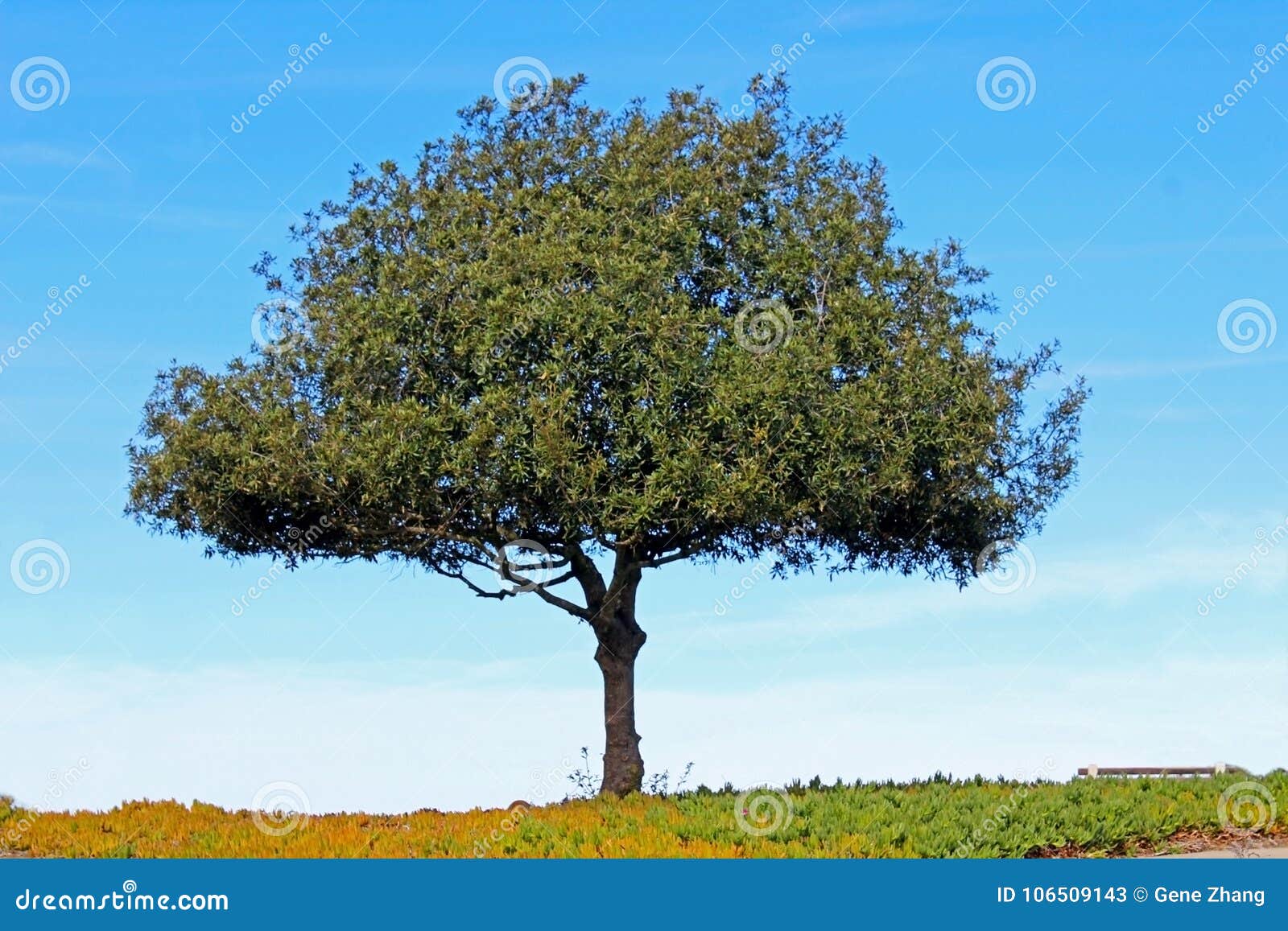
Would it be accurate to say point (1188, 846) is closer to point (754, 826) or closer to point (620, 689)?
point (754, 826)

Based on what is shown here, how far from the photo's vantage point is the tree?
22297mm

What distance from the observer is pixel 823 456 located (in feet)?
73.8

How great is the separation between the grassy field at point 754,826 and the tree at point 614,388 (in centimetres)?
461

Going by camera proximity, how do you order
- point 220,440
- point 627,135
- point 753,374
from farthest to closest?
point 627,135 < point 220,440 < point 753,374

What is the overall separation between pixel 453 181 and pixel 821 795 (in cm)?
1381

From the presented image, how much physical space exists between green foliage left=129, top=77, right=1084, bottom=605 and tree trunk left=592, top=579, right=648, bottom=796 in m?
0.98

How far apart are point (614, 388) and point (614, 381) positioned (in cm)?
16

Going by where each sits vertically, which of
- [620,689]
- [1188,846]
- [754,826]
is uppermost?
[620,689]

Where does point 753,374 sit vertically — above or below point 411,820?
above

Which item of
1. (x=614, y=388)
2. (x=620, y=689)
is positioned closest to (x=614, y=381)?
(x=614, y=388)

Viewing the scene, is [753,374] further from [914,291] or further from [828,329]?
[914,291]

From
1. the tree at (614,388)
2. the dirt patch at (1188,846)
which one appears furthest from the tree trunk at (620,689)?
the dirt patch at (1188,846)

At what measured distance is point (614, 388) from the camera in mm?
22625

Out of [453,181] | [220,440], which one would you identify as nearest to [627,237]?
[453,181]
